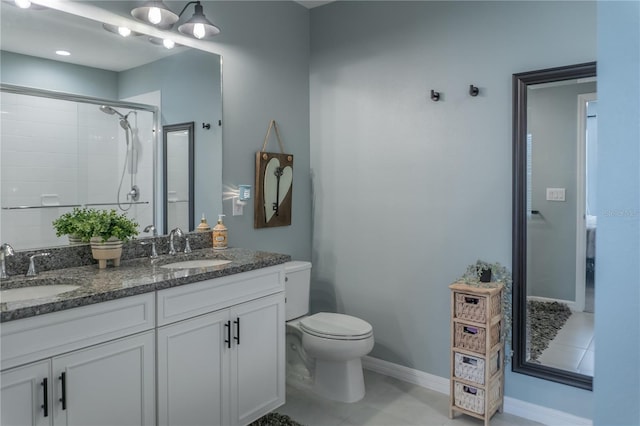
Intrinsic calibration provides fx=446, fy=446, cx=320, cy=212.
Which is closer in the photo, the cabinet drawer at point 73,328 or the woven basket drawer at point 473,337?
the cabinet drawer at point 73,328

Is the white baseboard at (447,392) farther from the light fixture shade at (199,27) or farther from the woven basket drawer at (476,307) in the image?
the light fixture shade at (199,27)

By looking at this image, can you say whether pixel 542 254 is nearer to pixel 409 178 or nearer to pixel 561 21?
pixel 409 178

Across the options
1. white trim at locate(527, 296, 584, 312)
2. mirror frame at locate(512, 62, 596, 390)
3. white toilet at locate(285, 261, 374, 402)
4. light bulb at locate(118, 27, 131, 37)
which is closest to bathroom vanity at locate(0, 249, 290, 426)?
white toilet at locate(285, 261, 374, 402)

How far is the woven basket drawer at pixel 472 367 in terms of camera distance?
2.46 metres

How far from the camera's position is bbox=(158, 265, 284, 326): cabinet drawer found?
1938 millimetres

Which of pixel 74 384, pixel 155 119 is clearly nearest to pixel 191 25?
pixel 155 119

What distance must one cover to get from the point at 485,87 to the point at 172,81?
187cm

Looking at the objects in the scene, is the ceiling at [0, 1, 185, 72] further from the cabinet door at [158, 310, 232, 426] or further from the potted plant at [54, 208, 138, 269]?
the cabinet door at [158, 310, 232, 426]

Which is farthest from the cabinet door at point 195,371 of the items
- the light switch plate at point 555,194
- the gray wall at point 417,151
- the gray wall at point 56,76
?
the light switch plate at point 555,194

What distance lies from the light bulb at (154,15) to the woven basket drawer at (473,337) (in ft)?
7.74

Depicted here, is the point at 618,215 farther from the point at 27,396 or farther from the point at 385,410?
the point at 385,410

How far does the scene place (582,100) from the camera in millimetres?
2352

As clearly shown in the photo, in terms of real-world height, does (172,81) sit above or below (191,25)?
below

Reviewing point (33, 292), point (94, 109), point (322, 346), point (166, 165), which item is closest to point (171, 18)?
point (94, 109)
